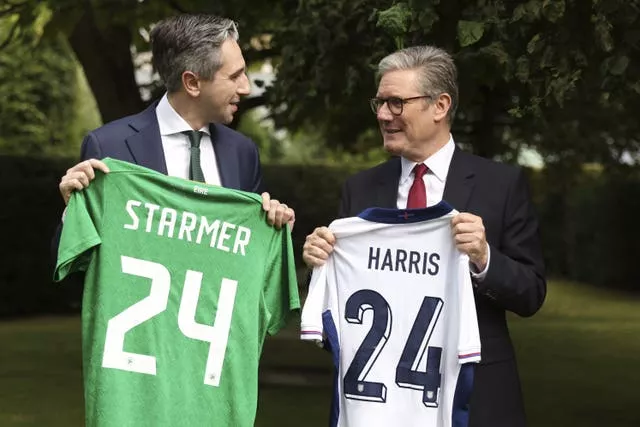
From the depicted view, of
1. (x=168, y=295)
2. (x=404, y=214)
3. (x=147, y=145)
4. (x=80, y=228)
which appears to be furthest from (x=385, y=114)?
(x=80, y=228)

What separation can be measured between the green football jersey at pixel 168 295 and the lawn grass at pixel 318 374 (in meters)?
5.33

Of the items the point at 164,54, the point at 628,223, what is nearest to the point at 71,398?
the point at 164,54

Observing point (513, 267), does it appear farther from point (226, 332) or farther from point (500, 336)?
point (226, 332)

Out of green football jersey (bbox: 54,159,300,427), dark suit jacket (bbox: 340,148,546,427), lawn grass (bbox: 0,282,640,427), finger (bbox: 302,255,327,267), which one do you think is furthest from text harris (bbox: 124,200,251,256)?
lawn grass (bbox: 0,282,640,427)

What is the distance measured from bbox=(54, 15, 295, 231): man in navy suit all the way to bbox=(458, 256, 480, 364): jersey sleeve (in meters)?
0.70

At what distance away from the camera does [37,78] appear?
30578mm

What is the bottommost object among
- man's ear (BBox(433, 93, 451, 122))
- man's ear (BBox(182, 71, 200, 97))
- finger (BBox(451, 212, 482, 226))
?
finger (BBox(451, 212, 482, 226))

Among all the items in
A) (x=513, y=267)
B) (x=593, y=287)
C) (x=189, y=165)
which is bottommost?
(x=513, y=267)

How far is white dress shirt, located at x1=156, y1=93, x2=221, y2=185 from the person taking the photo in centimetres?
460

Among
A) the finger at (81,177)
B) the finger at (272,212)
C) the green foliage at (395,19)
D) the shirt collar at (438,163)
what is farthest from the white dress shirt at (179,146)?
the green foliage at (395,19)

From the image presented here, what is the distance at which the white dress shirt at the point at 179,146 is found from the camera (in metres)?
4.60

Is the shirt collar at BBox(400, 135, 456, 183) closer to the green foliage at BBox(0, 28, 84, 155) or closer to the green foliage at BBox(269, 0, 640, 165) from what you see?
the green foliage at BBox(269, 0, 640, 165)

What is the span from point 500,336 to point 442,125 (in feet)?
2.51

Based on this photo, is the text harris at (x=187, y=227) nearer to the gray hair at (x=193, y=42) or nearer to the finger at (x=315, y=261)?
the finger at (x=315, y=261)
